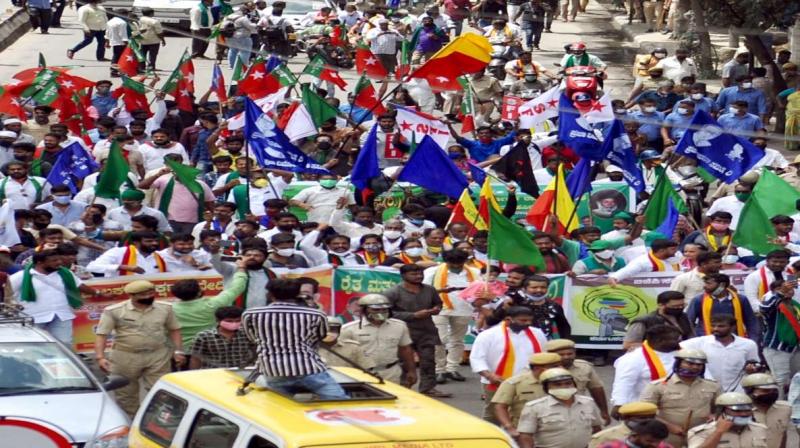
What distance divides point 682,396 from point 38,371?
4.17 meters

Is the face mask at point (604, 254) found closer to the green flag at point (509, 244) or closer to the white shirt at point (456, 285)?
the green flag at point (509, 244)

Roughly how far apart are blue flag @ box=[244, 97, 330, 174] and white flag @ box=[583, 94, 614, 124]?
138 inches

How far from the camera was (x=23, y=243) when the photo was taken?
16.3 meters

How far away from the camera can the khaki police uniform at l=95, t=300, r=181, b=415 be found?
13.0 m

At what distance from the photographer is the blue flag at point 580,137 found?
18.6m

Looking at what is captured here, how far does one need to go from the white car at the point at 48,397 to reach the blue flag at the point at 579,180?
7.45 m

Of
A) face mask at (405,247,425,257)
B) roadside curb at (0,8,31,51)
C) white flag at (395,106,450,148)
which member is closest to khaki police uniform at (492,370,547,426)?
face mask at (405,247,425,257)

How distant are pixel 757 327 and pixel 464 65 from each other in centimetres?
570

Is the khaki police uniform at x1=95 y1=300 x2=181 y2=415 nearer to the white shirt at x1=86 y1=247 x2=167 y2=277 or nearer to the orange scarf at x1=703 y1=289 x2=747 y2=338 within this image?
the white shirt at x1=86 y1=247 x2=167 y2=277

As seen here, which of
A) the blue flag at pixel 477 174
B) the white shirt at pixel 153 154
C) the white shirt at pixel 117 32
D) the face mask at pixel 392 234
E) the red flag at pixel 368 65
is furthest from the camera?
the white shirt at pixel 117 32

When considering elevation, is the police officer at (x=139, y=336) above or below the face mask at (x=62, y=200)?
above

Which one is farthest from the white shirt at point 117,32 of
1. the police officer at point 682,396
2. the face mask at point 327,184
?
the police officer at point 682,396

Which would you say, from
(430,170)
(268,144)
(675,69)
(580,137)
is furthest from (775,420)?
(675,69)

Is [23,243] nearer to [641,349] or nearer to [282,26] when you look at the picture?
[641,349]
